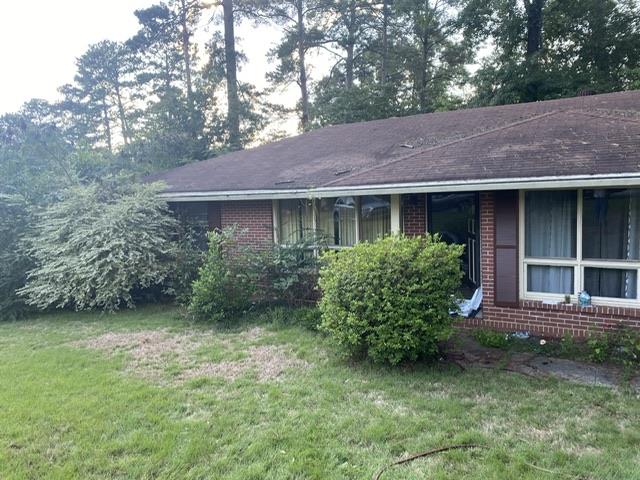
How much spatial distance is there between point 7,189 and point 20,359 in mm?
5529

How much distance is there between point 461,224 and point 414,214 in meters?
1.78

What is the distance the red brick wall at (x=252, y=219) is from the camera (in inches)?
372

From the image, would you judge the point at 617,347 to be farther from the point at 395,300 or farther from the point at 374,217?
the point at 374,217

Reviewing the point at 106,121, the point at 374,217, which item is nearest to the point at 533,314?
the point at 374,217

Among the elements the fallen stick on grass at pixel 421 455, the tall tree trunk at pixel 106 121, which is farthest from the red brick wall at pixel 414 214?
the tall tree trunk at pixel 106 121

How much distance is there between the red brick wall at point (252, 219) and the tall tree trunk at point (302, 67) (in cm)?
1324

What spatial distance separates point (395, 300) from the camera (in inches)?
199

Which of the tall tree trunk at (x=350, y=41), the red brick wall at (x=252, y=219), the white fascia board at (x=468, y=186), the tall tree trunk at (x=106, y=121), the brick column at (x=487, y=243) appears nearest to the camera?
the white fascia board at (x=468, y=186)

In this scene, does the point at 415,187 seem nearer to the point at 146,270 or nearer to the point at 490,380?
the point at 490,380

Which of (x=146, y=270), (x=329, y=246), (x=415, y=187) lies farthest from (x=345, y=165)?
(x=146, y=270)

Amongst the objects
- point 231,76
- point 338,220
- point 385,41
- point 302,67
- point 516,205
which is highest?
point 385,41

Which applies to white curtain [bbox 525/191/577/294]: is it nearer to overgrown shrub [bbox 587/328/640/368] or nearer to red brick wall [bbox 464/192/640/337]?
red brick wall [bbox 464/192/640/337]

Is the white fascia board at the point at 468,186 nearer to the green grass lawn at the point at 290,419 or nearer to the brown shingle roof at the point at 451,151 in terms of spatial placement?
the brown shingle roof at the point at 451,151

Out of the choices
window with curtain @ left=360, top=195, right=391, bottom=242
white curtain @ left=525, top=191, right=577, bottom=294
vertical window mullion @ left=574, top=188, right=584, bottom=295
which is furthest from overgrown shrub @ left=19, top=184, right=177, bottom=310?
vertical window mullion @ left=574, top=188, right=584, bottom=295
